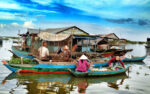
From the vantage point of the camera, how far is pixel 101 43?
29766 mm

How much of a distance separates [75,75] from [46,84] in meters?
2.50

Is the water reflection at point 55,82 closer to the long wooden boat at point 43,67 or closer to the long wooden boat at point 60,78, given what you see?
the long wooden boat at point 60,78

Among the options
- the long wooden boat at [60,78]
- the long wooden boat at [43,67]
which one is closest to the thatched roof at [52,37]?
the long wooden boat at [43,67]

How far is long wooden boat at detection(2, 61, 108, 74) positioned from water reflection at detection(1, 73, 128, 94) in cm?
41

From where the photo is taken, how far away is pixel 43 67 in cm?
1235

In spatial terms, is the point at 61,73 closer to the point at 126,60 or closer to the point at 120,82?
the point at 120,82

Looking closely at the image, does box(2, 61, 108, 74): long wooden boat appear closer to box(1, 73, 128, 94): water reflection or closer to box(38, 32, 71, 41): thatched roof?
box(1, 73, 128, 94): water reflection

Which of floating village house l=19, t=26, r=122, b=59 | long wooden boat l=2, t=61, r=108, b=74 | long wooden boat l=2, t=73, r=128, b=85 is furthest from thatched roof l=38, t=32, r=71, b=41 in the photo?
long wooden boat l=2, t=73, r=128, b=85

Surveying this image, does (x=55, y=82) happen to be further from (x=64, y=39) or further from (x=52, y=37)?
(x=52, y=37)

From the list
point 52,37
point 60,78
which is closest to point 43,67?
point 60,78

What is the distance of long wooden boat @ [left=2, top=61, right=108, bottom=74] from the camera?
12141mm

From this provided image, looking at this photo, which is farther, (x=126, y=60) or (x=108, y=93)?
(x=126, y=60)

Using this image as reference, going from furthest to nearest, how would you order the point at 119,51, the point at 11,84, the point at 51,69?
1. the point at 119,51
2. the point at 51,69
3. the point at 11,84

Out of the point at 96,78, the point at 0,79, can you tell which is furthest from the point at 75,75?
the point at 0,79
